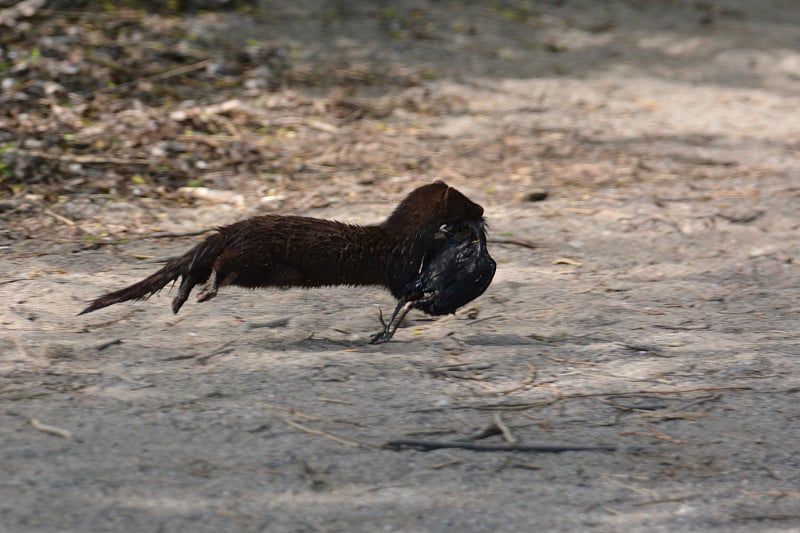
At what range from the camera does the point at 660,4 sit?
38.1ft

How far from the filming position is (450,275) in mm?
4559

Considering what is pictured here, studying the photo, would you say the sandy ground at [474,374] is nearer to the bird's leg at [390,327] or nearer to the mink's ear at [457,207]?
the bird's leg at [390,327]

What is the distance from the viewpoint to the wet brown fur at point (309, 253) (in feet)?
14.3

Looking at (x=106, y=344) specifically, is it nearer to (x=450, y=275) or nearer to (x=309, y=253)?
(x=309, y=253)

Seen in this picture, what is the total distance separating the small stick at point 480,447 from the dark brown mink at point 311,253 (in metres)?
1.14

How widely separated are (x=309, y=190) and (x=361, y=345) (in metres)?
2.44

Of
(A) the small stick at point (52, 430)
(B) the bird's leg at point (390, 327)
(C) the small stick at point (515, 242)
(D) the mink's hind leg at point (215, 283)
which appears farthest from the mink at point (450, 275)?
(A) the small stick at point (52, 430)

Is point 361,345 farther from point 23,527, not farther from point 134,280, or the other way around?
point 23,527

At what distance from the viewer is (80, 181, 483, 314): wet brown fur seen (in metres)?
4.36

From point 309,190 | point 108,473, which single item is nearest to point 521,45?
point 309,190

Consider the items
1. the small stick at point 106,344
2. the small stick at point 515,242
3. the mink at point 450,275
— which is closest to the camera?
the small stick at point 106,344

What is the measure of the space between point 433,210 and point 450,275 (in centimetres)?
36

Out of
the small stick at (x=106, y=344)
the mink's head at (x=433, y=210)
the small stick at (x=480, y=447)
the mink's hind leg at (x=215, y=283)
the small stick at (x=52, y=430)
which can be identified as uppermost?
the mink's head at (x=433, y=210)

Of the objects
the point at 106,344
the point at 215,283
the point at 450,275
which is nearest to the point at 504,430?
the point at 450,275
